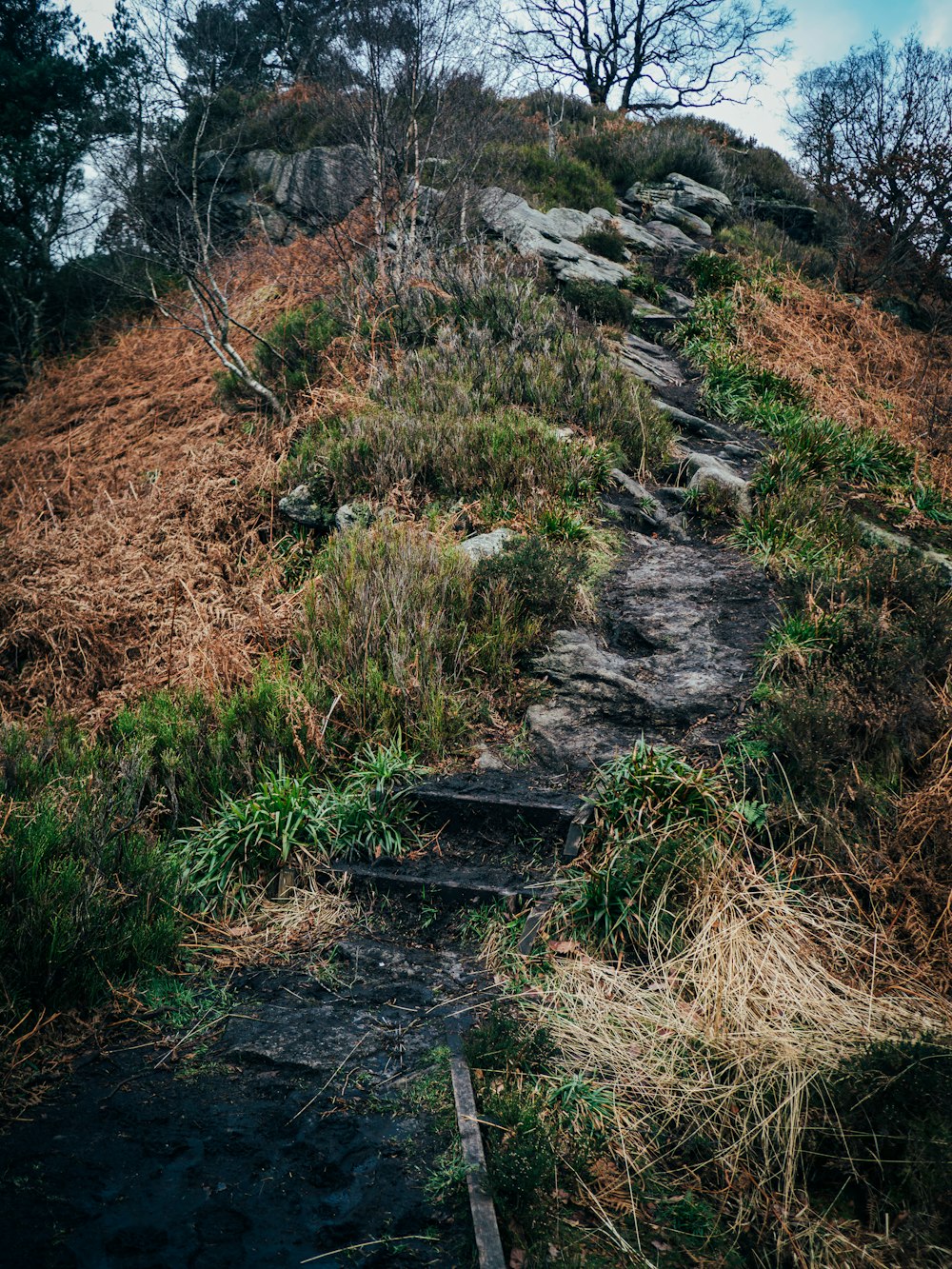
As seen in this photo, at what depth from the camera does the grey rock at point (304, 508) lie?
6.75m

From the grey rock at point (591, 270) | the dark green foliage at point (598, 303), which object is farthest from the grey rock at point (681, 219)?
the dark green foliage at point (598, 303)

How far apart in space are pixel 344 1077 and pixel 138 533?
560 cm

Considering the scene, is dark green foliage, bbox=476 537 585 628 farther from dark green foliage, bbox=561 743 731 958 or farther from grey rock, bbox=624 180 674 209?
grey rock, bbox=624 180 674 209

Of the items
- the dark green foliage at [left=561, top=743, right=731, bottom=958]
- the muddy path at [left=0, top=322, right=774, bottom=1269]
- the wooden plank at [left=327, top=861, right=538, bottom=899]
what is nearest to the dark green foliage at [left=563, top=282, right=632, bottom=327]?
the muddy path at [left=0, top=322, right=774, bottom=1269]

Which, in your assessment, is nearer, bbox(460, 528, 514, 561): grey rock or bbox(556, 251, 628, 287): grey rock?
bbox(460, 528, 514, 561): grey rock

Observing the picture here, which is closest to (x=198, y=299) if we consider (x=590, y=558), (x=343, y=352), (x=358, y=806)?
(x=343, y=352)

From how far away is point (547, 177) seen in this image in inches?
549

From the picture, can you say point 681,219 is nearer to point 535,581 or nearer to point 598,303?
point 598,303

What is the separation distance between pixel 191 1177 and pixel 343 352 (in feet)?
25.7

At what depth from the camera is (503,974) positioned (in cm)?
324

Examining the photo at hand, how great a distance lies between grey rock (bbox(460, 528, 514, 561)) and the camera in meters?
5.59

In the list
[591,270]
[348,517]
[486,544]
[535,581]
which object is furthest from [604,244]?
[535,581]

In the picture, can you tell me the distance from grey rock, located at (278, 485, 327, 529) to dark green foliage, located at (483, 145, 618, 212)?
8.44m

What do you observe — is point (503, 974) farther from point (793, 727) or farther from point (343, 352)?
point (343, 352)
